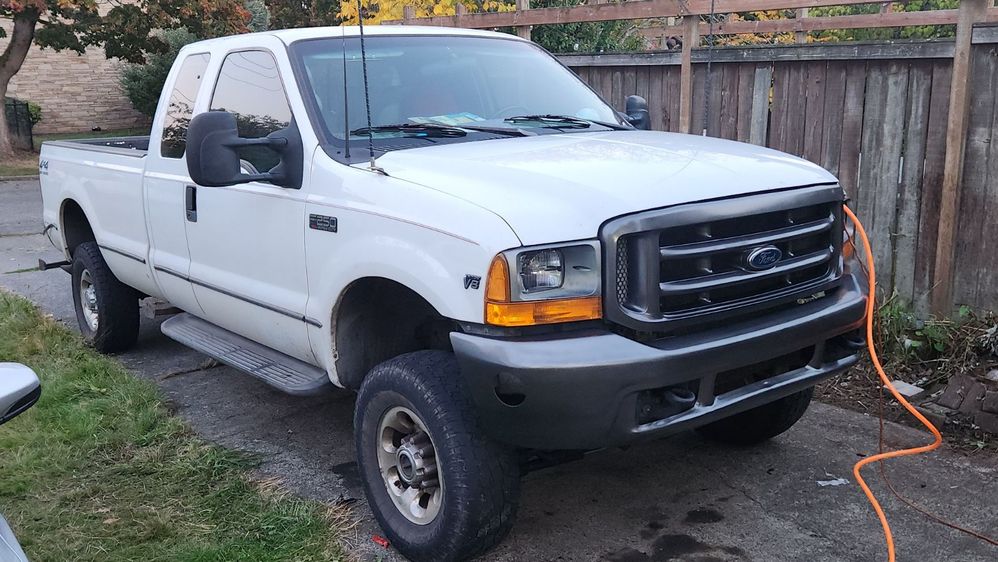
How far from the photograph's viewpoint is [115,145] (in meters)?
6.91

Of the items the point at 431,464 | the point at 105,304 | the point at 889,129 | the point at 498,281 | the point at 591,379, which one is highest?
the point at 889,129

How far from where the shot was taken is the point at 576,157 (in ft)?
12.0

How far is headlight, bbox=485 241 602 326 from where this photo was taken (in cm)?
302

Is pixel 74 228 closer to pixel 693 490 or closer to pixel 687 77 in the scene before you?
pixel 687 77

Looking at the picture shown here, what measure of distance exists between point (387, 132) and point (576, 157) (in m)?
0.95

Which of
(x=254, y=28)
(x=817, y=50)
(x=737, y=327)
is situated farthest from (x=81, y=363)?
(x=254, y=28)

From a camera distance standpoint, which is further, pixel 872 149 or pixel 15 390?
pixel 872 149

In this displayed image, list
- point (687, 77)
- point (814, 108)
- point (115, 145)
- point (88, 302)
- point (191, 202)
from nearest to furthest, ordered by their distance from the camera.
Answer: point (191, 202) < point (814, 108) < point (687, 77) < point (88, 302) < point (115, 145)

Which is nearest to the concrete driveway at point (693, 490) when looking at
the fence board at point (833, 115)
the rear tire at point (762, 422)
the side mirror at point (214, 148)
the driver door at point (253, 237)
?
the rear tire at point (762, 422)

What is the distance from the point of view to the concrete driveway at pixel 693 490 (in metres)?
3.64

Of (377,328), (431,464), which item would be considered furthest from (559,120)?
(431,464)

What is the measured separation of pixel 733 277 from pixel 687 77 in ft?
11.5

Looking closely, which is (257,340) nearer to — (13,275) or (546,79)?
(546,79)

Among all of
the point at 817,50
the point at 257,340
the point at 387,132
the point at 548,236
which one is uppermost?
the point at 817,50
